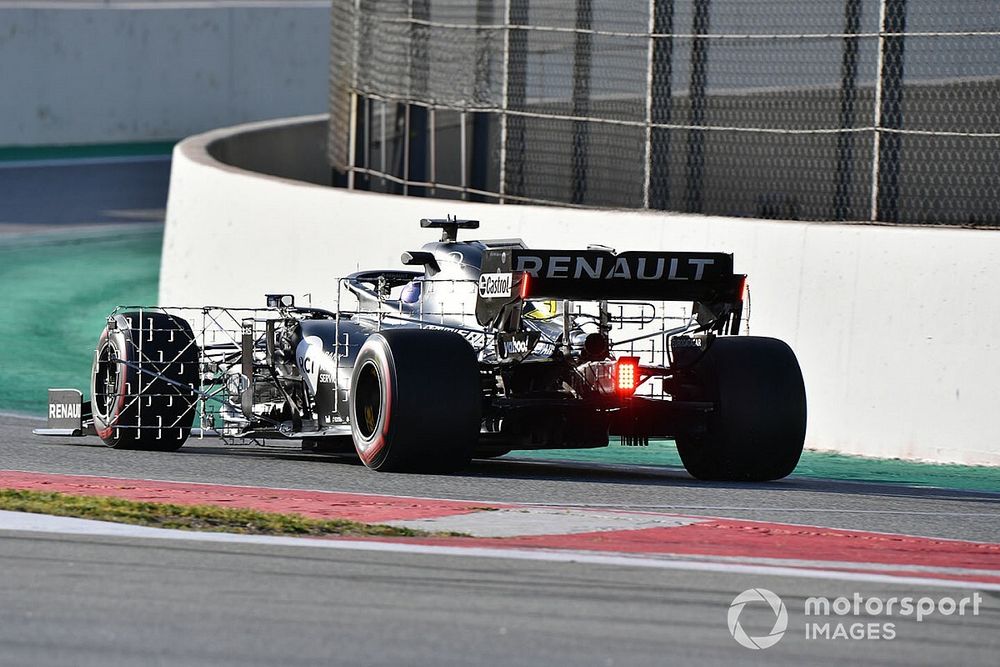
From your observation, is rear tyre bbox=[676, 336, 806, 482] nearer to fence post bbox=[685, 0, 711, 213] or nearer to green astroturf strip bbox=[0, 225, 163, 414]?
fence post bbox=[685, 0, 711, 213]

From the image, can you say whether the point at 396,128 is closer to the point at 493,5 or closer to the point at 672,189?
the point at 493,5

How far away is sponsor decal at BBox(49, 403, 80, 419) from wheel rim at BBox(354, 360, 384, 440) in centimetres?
285

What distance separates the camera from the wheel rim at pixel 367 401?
416 inches

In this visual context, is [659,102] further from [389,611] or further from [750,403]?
[389,611]

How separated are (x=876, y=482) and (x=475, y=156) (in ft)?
29.2

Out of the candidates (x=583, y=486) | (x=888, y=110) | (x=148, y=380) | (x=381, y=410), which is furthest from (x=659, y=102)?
(x=381, y=410)

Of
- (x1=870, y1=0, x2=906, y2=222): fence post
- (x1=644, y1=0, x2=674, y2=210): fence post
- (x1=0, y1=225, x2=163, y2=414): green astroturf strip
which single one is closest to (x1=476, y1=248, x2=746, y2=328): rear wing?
(x1=870, y1=0, x2=906, y2=222): fence post

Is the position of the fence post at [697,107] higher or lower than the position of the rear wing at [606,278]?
higher

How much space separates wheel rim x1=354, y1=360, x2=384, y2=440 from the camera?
1055cm

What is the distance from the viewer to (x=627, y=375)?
1020 cm

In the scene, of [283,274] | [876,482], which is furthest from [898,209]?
[283,274]

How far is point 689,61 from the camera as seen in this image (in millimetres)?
15031

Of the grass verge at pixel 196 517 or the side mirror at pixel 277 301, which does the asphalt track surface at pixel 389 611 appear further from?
the side mirror at pixel 277 301

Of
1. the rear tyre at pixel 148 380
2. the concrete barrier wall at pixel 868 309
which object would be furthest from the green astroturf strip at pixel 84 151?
the rear tyre at pixel 148 380
